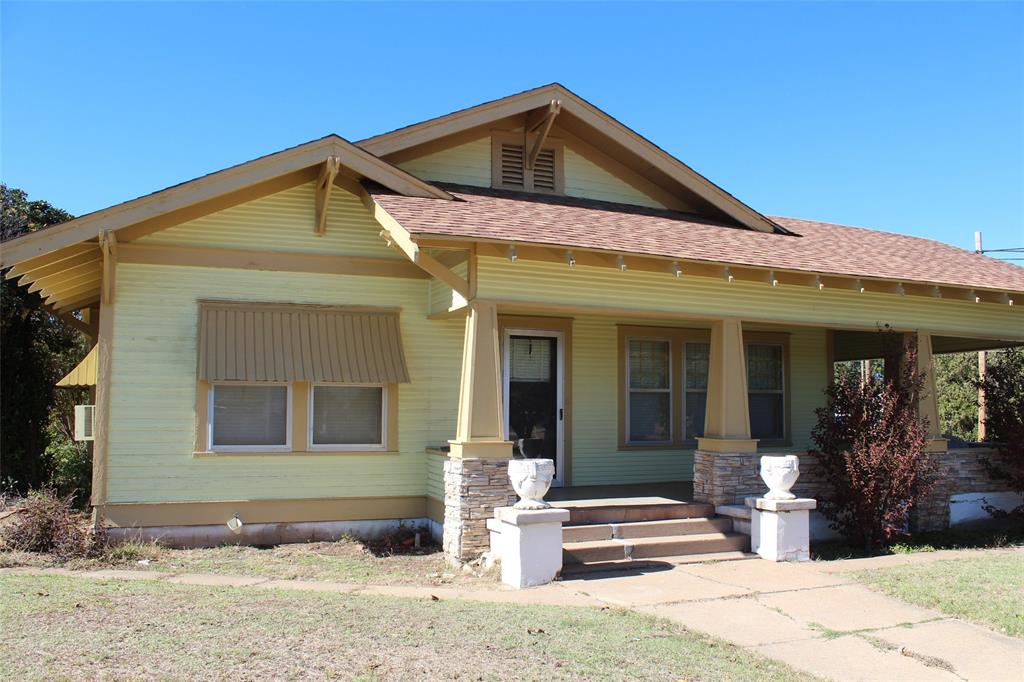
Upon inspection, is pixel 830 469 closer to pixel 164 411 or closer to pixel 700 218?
pixel 700 218

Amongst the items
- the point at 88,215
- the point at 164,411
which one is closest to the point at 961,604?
the point at 164,411

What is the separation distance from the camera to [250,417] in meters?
10.2

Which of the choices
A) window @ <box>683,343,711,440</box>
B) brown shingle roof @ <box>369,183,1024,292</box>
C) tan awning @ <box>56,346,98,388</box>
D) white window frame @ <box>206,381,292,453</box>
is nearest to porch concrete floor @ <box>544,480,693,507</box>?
window @ <box>683,343,711,440</box>

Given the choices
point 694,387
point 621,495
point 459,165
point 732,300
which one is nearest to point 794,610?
point 621,495

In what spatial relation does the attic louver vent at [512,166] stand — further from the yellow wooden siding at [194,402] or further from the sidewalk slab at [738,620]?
the sidewalk slab at [738,620]

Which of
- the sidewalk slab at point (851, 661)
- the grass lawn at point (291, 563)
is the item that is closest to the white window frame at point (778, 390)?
the grass lawn at point (291, 563)

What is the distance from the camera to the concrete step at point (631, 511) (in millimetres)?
9555

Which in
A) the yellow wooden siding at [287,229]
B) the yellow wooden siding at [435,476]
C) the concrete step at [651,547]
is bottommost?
the concrete step at [651,547]

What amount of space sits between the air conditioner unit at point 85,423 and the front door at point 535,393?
5.16 m

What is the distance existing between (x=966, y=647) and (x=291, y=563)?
6496 mm

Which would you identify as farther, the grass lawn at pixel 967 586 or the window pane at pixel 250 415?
the window pane at pixel 250 415

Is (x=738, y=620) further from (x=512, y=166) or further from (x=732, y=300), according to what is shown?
(x=512, y=166)

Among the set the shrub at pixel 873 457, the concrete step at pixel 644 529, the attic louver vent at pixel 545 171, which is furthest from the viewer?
the attic louver vent at pixel 545 171

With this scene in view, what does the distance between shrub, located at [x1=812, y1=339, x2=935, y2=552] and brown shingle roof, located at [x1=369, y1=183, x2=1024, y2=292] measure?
1547mm
